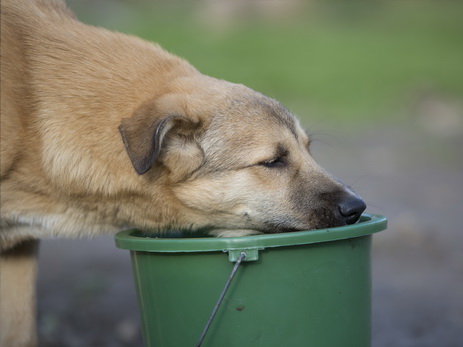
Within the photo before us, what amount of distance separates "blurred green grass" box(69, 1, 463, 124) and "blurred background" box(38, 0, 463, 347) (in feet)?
0.19

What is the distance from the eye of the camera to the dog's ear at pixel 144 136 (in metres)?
3.73

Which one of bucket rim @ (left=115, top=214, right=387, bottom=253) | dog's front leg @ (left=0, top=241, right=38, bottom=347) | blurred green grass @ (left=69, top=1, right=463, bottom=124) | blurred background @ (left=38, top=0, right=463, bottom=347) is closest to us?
bucket rim @ (left=115, top=214, right=387, bottom=253)

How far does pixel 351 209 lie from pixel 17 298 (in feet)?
6.93

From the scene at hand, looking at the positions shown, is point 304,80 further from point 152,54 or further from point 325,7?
point 152,54

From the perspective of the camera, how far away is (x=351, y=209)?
13.0 feet

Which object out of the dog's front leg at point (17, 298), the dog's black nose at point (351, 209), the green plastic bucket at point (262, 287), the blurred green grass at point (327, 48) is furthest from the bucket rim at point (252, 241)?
the blurred green grass at point (327, 48)

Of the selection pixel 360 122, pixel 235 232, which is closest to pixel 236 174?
pixel 235 232

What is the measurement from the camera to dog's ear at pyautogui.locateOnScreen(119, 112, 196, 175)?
3.73 metres

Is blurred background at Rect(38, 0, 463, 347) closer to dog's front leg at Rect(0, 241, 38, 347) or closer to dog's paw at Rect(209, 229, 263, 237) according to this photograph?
dog's front leg at Rect(0, 241, 38, 347)

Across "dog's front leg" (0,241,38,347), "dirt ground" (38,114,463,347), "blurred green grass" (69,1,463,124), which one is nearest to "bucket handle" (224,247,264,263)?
"dog's front leg" (0,241,38,347)

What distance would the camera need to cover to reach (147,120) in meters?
3.90

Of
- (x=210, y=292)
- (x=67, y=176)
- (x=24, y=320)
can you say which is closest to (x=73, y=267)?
(x=24, y=320)

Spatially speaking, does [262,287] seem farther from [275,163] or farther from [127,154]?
[127,154]

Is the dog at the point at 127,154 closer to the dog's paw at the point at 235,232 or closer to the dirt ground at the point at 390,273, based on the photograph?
the dog's paw at the point at 235,232
